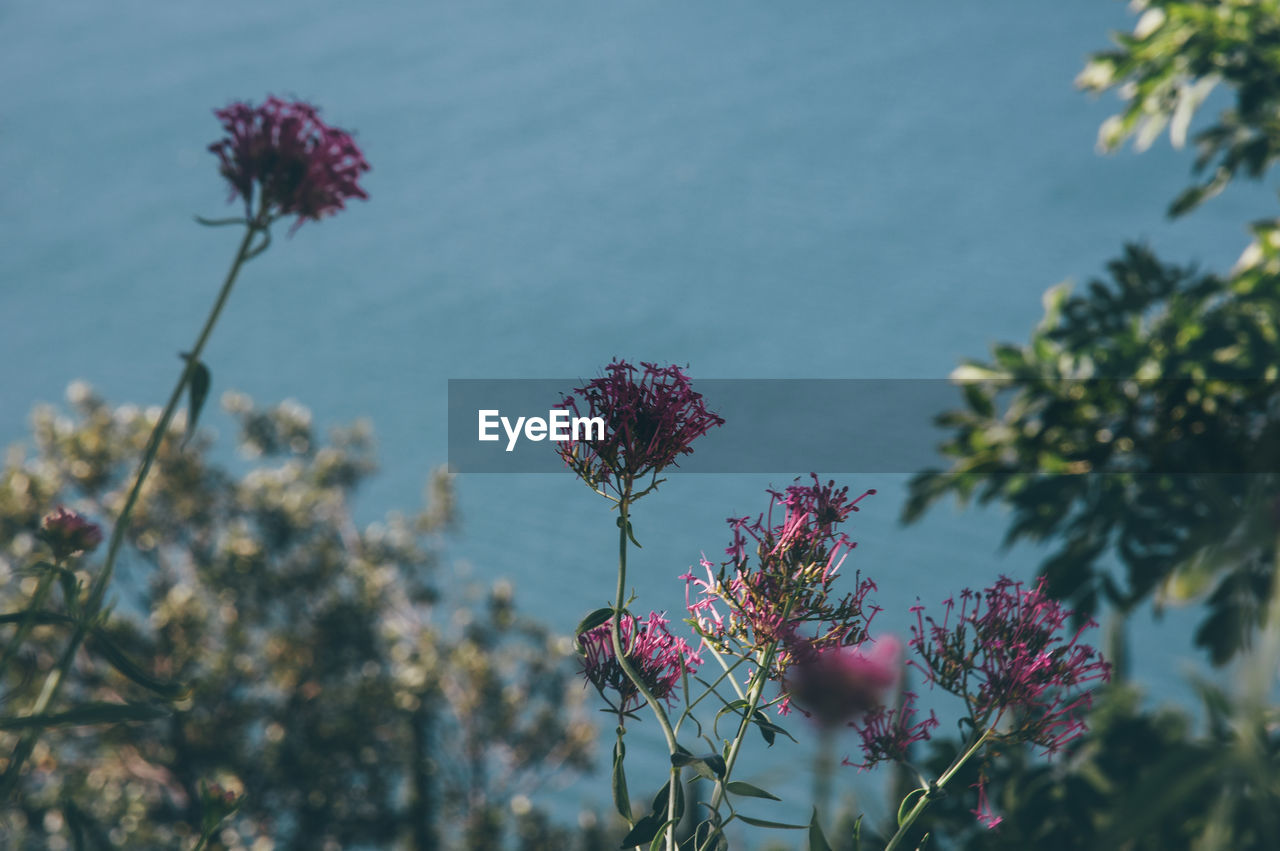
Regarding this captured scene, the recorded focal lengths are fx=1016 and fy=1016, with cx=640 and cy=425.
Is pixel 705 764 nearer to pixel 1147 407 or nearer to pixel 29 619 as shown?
pixel 29 619

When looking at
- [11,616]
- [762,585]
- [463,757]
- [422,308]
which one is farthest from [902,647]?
[422,308]

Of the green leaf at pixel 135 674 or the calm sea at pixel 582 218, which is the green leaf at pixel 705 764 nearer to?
the green leaf at pixel 135 674

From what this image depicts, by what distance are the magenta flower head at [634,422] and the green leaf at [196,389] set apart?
16 cm

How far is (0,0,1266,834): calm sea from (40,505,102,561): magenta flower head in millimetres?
5933

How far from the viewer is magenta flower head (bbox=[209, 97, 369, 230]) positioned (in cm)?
50

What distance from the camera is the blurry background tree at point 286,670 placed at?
10.2ft

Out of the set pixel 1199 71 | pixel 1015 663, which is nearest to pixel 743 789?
pixel 1015 663

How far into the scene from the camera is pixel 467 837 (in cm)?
346

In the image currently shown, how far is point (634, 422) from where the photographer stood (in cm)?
46

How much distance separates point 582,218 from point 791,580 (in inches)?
380

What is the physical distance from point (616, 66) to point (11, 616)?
10.9 meters

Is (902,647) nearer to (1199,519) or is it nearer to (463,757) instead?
(1199,519)

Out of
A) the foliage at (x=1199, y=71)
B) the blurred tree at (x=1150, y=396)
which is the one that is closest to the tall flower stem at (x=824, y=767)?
the blurred tree at (x=1150, y=396)

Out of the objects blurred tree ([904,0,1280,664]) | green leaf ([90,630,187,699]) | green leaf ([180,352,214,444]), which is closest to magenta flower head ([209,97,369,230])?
green leaf ([180,352,214,444])
